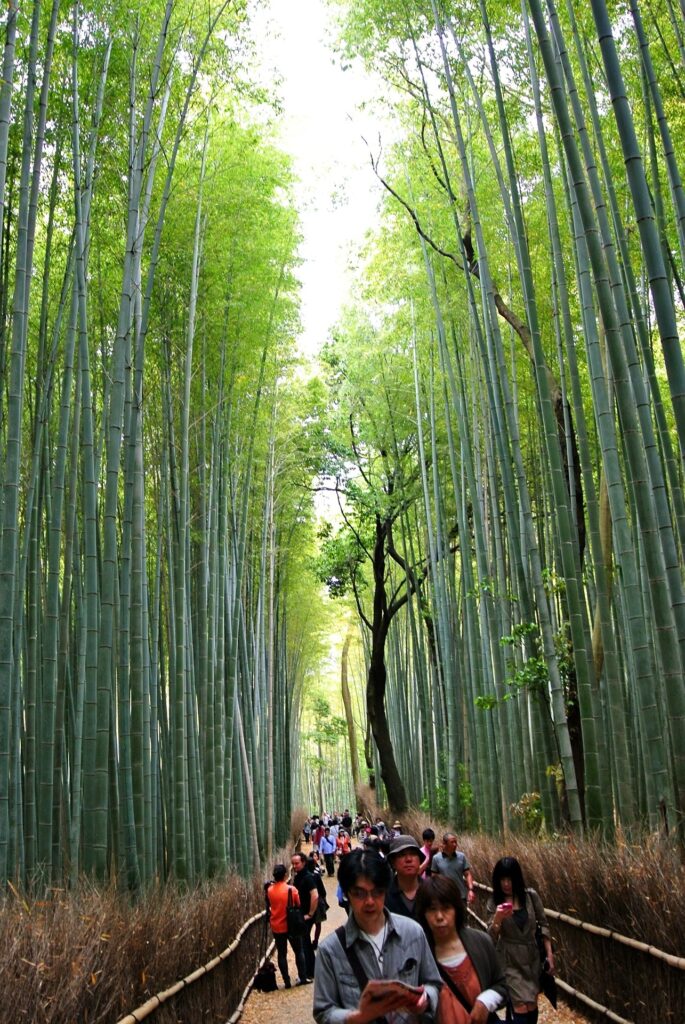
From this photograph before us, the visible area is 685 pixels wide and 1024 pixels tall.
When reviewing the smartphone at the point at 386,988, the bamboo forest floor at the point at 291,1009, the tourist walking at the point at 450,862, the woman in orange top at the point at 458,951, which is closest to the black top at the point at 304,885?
the bamboo forest floor at the point at 291,1009

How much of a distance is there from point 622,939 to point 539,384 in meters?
2.92

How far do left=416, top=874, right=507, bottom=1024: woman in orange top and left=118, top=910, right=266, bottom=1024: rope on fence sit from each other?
994 mm

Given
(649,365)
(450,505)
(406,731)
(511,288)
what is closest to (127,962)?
(649,365)

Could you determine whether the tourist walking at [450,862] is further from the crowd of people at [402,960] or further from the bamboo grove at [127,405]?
the crowd of people at [402,960]

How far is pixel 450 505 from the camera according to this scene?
1432cm

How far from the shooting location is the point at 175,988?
3.48 m

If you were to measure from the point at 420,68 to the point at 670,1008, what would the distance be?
6878 mm

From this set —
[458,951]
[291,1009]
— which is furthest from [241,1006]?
[458,951]

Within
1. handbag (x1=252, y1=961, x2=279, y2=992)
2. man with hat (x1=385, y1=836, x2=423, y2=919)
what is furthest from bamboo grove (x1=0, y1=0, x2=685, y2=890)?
man with hat (x1=385, y1=836, x2=423, y2=919)

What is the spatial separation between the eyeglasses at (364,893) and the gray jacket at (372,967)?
0.04 m

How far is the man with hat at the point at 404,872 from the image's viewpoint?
313cm

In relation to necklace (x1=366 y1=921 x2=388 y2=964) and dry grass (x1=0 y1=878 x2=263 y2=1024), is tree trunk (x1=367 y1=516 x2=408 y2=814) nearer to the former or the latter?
dry grass (x1=0 y1=878 x2=263 y2=1024)

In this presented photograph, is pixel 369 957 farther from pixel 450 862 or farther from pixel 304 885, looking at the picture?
pixel 304 885

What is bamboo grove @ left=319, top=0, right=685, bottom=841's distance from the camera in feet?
14.3
